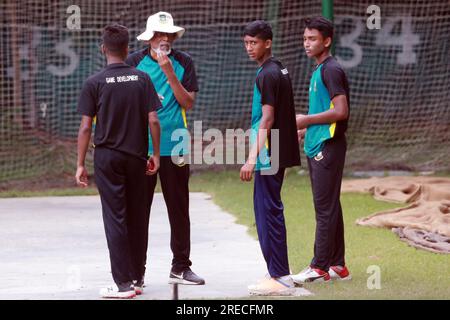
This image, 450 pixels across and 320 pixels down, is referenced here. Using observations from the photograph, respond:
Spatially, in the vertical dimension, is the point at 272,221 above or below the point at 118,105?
below

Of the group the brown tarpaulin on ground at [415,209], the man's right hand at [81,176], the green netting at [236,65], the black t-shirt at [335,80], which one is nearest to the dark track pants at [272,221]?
the black t-shirt at [335,80]

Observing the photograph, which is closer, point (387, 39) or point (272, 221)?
point (272, 221)

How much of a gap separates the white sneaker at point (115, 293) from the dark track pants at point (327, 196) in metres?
1.46

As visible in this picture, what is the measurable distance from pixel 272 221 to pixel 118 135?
47.0 inches

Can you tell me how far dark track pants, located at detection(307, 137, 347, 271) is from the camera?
798 centimetres

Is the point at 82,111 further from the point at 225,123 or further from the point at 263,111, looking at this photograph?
the point at 225,123

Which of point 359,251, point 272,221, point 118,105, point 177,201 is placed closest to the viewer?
point 118,105

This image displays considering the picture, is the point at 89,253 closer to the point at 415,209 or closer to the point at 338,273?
the point at 338,273

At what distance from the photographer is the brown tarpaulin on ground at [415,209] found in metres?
9.82

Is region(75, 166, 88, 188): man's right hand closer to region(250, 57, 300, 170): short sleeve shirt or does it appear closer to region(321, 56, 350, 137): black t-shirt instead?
region(250, 57, 300, 170): short sleeve shirt

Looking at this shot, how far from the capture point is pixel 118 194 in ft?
24.0

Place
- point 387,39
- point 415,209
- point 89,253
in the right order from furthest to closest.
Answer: point 387,39 → point 415,209 → point 89,253

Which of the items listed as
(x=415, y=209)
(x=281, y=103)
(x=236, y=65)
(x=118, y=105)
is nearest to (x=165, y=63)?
(x=118, y=105)

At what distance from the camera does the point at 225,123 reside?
18.6 metres
